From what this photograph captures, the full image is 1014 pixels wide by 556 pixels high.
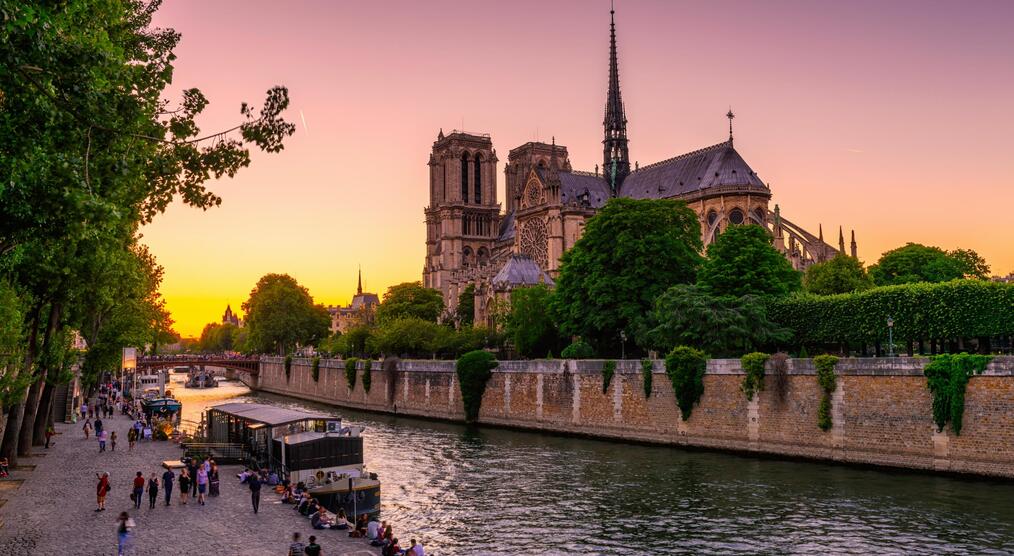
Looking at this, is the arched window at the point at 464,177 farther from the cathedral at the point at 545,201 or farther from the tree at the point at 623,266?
the tree at the point at 623,266

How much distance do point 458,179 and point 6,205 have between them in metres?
132

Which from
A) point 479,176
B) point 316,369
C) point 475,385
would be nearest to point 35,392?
point 475,385

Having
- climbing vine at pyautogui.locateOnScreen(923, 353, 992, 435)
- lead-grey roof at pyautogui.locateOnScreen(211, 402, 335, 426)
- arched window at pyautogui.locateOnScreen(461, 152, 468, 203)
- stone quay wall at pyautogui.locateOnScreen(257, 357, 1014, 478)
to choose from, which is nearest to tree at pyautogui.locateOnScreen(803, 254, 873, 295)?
stone quay wall at pyautogui.locateOnScreen(257, 357, 1014, 478)

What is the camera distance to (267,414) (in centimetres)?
3866

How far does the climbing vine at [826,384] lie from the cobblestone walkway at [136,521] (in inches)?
857

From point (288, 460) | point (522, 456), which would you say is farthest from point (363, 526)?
point (522, 456)

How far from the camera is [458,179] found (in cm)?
14500

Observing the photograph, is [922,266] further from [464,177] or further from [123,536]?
[464,177]

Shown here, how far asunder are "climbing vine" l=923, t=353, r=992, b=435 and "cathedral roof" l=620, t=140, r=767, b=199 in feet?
211

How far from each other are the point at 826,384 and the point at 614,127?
89.0 meters

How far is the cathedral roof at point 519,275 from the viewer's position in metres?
87.8

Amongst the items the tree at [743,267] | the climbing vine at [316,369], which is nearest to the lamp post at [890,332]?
the tree at [743,267]

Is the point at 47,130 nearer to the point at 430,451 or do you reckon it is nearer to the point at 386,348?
the point at 430,451

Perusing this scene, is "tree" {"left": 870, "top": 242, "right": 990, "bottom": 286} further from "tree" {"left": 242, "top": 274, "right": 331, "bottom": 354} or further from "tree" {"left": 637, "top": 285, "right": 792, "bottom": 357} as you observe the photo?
"tree" {"left": 242, "top": 274, "right": 331, "bottom": 354}
